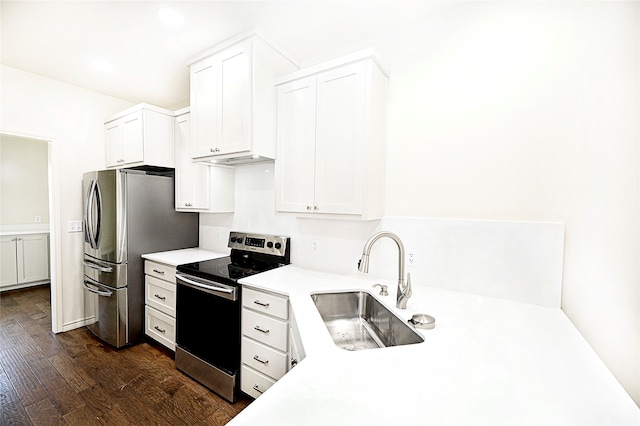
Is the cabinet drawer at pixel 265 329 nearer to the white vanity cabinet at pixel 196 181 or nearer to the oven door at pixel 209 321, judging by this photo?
the oven door at pixel 209 321

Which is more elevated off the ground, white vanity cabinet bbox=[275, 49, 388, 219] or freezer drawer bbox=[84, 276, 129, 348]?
white vanity cabinet bbox=[275, 49, 388, 219]

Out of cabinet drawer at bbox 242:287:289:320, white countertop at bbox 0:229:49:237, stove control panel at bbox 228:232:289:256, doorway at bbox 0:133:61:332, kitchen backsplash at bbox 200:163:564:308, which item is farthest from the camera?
doorway at bbox 0:133:61:332

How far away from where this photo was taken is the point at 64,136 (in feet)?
9.57

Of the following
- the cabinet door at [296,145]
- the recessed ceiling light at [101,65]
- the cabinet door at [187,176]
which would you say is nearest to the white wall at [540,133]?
the cabinet door at [296,145]

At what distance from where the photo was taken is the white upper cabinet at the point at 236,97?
1.94 metres

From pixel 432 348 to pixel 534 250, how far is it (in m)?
0.96

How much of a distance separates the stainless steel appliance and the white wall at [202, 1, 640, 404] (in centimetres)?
120

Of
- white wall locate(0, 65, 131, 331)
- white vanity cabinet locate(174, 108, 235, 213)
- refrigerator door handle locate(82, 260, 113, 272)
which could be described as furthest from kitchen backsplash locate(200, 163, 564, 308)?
white wall locate(0, 65, 131, 331)

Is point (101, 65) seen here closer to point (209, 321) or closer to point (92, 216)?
point (92, 216)

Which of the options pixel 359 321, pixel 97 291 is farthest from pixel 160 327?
pixel 359 321

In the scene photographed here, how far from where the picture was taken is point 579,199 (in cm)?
138

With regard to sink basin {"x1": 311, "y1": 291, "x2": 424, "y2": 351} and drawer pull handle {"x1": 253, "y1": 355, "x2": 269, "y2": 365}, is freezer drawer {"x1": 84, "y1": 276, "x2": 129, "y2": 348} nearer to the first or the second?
drawer pull handle {"x1": 253, "y1": 355, "x2": 269, "y2": 365}

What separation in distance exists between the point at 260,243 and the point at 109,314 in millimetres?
1722

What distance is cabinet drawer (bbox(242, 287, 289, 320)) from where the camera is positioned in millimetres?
1647
